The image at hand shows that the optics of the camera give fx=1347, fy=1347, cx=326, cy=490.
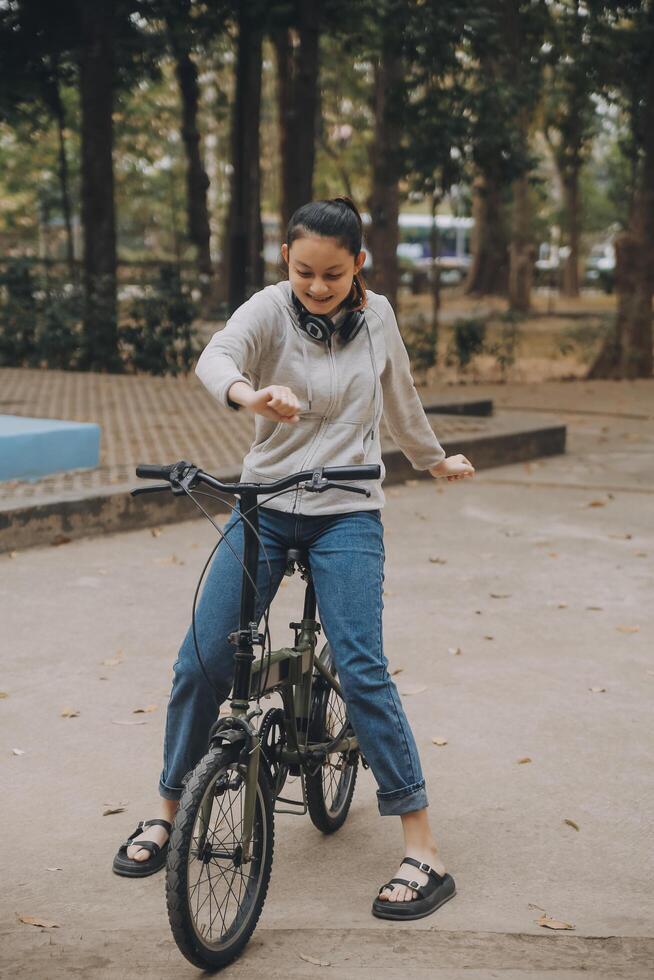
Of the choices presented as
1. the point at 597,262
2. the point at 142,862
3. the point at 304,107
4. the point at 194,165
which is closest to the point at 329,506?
the point at 142,862

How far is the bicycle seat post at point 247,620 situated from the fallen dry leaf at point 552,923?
950 mm

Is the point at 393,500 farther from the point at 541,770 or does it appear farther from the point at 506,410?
the point at 506,410

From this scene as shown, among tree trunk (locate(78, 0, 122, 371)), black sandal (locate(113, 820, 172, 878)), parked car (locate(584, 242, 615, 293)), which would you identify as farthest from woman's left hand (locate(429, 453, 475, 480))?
parked car (locate(584, 242, 615, 293))

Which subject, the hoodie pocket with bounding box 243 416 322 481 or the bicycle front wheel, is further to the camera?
the hoodie pocket with bounding box 243 416 322 481

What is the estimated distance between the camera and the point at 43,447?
9.39 m

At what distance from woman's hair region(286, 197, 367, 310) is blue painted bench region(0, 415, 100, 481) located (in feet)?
20.4

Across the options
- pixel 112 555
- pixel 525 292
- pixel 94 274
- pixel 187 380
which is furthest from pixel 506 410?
pixel 525 292

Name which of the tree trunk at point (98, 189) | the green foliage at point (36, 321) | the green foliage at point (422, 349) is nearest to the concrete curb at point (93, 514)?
the tree trunk at point (98, 189)

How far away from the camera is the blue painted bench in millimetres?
9219

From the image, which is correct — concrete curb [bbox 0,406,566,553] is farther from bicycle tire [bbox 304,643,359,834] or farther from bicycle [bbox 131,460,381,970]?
bicycle [bbox 131,460,381,970]

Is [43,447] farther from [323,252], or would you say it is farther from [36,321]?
[36,321]

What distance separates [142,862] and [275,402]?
152 cm

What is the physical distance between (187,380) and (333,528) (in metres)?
13.7

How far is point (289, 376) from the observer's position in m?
3.38
